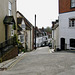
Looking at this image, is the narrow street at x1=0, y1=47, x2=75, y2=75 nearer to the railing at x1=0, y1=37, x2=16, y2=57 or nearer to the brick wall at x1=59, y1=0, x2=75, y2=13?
the railing at x1=0, y1=37, x2=16, y2=57

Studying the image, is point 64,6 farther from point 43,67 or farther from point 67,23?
point 43,67

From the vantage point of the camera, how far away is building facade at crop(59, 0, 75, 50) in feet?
73.9

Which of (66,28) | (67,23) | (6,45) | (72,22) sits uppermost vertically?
(72,22)

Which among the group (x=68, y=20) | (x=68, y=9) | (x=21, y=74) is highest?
(x=68, y=9)

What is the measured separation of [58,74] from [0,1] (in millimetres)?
9669

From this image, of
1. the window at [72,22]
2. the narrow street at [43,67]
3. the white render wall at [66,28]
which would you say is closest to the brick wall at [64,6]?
the white render wall at [66,28]

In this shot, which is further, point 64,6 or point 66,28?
point 64,6

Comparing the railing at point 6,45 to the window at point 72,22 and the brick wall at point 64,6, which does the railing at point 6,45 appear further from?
the brick wall at point 64,6

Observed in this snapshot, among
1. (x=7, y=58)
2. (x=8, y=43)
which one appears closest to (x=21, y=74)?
(x=7, y=58)

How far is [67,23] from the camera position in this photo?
23.0 m

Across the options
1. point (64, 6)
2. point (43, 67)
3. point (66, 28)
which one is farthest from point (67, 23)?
point (43, 67)

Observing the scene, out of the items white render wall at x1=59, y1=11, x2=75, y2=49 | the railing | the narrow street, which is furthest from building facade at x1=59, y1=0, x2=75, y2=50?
the narrow street

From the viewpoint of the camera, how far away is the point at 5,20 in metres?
14.6

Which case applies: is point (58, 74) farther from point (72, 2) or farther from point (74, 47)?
point (72, 2)
